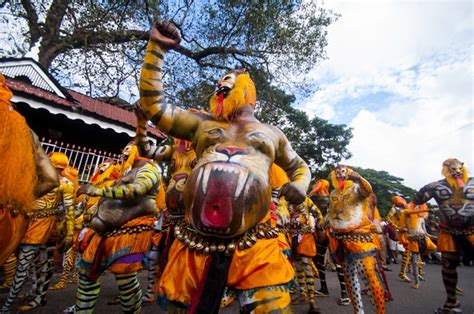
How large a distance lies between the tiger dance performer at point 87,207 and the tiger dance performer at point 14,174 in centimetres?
118

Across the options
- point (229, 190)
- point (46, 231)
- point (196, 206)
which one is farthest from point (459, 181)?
point (46, 231)

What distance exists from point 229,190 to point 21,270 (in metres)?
3.89

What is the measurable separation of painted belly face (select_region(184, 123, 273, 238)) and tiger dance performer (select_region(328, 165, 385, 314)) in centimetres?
281

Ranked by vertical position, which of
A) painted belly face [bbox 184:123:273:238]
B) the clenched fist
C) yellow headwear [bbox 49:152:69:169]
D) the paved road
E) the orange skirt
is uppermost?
the clenched fist

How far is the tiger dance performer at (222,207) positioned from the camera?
1.57 meters

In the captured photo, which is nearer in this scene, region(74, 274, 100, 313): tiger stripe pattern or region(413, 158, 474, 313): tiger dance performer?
region(74, 274, 100, 313): tiger stripe pattern

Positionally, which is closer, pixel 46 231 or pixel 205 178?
pixel 205 178

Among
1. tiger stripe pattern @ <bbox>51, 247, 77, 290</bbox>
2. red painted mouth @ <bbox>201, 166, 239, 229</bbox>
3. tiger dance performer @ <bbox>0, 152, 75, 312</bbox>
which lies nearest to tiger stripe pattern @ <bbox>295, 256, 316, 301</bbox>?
red painted mouth @ <bbox>201, 166, 239, 229</bbox>

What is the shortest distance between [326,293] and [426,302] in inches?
79.0

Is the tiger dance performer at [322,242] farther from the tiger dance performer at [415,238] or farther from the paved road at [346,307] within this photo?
the tiger dance performer at [415,238]

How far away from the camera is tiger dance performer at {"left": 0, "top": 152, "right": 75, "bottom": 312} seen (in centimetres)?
403

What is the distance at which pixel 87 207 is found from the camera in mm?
4309

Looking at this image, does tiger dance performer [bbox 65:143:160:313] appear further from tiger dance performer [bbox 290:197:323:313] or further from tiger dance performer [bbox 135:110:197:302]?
tiger dance performer [bbox 290:197:323:313]

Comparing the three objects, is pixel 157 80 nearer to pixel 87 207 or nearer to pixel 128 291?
pixel 128 291
